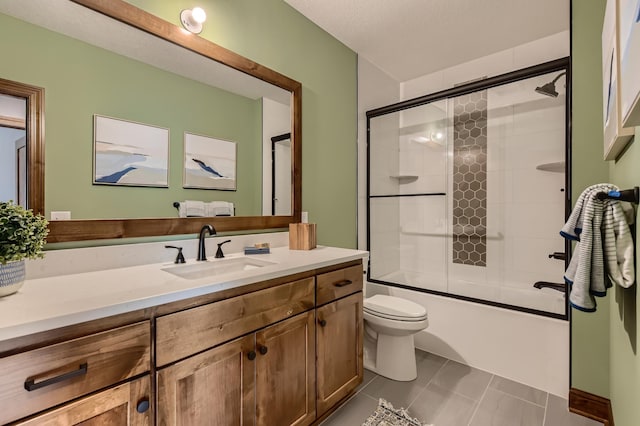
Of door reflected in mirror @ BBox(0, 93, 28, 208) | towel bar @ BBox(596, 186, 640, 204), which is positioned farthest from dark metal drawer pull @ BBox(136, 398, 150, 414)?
towel bar @ BBox(596, 186, 640, 204)

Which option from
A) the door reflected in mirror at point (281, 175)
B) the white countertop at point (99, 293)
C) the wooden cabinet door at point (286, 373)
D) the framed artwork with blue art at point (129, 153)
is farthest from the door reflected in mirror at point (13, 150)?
the door reflected in mirror at point (281, 175)

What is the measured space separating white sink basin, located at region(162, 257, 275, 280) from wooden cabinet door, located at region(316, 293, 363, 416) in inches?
16.2

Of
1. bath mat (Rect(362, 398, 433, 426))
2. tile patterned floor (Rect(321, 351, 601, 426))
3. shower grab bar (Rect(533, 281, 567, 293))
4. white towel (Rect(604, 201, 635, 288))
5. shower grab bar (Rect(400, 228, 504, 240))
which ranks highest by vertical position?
white towel (Rect(604, 201, 635, 288))

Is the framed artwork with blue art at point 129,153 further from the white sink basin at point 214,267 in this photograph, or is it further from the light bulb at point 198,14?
the light bulb at point 198,14

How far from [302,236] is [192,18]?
1276mm

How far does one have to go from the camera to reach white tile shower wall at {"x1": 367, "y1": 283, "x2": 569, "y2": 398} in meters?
1.89

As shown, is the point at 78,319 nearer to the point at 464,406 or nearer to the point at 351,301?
the point at 351,301

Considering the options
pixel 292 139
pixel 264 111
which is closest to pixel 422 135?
pixel 292 139

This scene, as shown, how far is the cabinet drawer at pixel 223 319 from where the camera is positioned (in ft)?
3.12

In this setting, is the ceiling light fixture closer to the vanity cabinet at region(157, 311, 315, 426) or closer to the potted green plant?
the potted green plant

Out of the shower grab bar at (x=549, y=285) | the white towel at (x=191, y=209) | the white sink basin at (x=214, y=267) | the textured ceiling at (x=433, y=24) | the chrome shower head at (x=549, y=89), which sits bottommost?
the shower grab bar at (x=549, y=285)

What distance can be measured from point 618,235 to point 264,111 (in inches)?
68.1

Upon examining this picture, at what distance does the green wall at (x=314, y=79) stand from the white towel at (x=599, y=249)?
1500mm

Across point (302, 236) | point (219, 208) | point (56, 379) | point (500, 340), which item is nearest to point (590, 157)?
point (500, 340)
